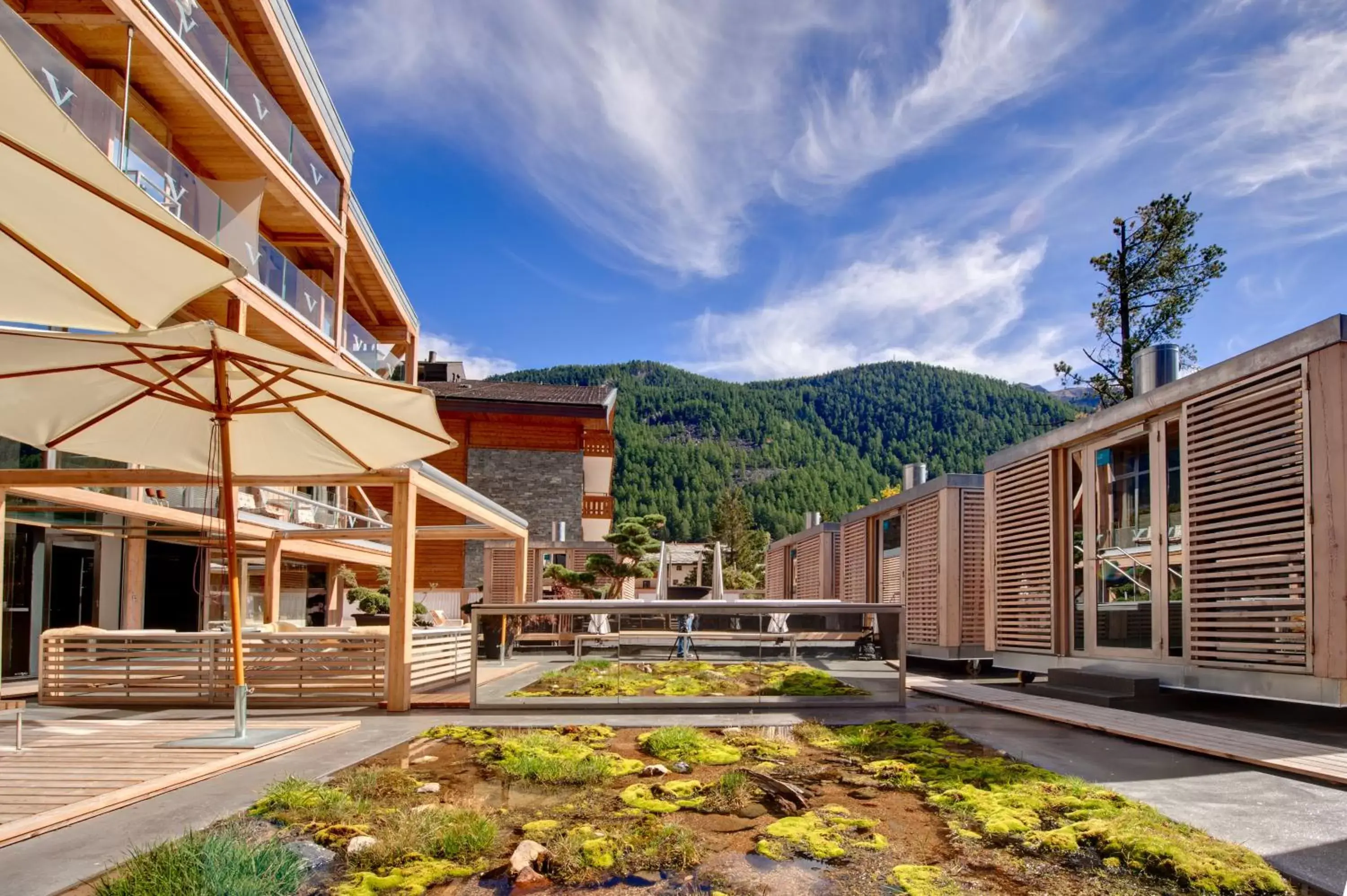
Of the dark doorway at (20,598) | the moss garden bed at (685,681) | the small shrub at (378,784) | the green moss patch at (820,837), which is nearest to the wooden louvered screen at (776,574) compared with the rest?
the moss garden bed at (685,681)

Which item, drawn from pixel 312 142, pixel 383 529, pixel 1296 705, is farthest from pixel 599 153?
pixel 1296 705

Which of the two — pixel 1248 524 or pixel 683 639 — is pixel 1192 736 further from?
pixel 683 639

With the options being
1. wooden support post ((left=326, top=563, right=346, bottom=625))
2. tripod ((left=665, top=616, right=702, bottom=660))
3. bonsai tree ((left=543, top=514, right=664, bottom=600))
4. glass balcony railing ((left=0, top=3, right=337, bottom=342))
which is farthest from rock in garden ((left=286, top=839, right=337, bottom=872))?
wooden support post ((left=326, top=563, right=346, bottom=625))

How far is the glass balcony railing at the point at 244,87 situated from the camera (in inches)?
527

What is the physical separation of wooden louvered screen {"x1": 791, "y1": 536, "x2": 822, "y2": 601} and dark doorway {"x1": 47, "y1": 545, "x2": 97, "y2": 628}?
1509cm

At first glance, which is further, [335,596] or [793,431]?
[793,431]

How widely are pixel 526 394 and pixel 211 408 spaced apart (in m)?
26.2

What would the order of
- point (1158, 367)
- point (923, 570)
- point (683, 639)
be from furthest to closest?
point (923, 570), point (1158, 367), point (683, 639)

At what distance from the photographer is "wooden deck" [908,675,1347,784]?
5.55 metres

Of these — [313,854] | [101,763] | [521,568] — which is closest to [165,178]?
[521,568]

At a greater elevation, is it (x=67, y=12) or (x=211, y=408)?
(x=67, y=12)

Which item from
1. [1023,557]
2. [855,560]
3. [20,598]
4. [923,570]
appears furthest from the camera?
[855,560]

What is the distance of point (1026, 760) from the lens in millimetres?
5949

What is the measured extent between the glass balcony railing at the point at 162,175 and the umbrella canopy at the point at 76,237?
3.09 meters
